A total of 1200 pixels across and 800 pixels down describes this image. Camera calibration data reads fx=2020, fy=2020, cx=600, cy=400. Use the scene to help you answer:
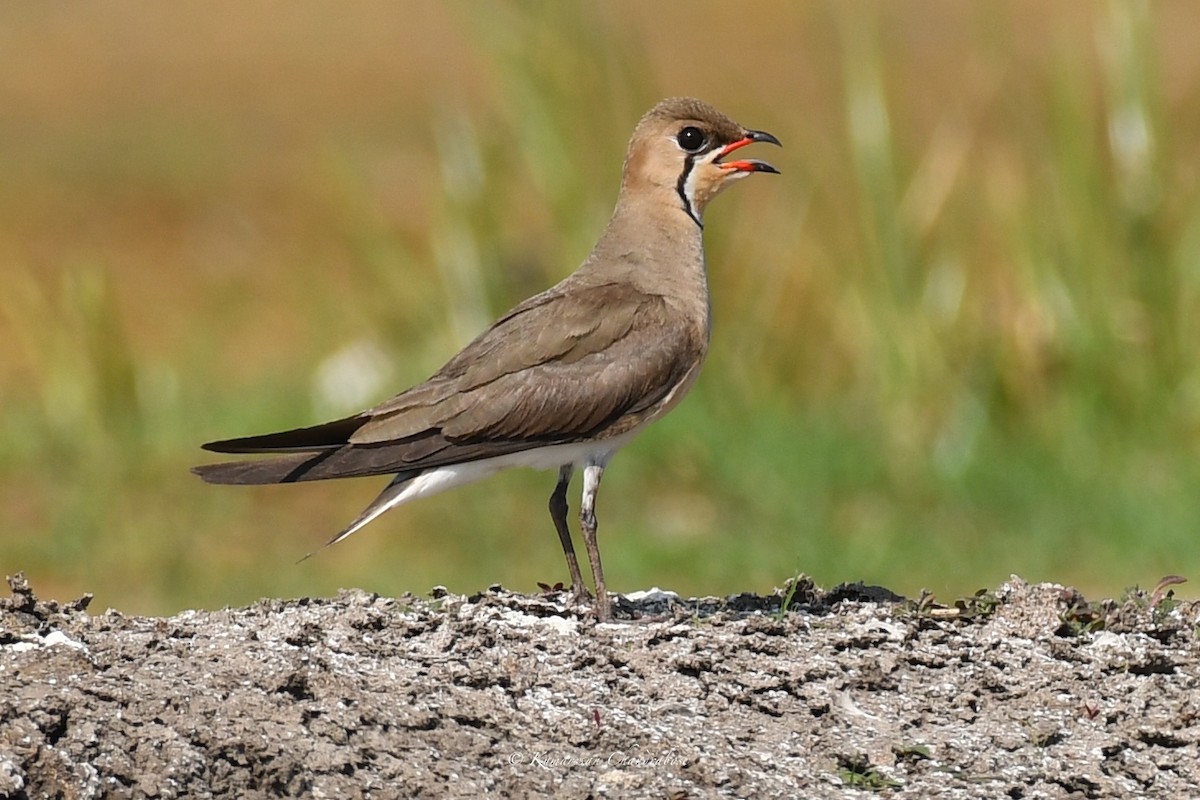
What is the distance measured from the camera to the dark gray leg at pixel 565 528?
596cm

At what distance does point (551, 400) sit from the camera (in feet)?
19.5

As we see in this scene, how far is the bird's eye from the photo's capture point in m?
6.56

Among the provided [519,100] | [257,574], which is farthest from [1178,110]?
[257,574]

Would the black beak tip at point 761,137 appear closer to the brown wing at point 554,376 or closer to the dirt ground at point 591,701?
the brown wing at point 554,376

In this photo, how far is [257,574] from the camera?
10.1 m

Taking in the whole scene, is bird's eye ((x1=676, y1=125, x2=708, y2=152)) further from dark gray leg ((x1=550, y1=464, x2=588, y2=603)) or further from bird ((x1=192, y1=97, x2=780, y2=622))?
dark gray leg ((x1=550, y1=464, x2=588, y2=603))

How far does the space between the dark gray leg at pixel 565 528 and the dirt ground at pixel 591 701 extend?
0.57 ft

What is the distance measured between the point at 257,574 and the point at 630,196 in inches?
167

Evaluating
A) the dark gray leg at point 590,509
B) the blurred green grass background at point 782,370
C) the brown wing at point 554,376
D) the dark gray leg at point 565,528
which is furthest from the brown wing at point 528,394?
the blurred green grass background at point 782,370

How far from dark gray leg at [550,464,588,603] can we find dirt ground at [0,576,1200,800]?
0.17 metres

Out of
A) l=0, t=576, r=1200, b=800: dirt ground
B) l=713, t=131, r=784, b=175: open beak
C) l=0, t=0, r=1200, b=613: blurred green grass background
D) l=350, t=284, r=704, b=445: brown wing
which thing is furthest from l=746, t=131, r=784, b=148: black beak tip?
l=0, t=0, r=1200, b=613: blurred green grass background

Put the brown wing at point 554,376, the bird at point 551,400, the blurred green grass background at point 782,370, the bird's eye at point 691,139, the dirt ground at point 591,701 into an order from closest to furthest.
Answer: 1. the dirt ground at point 591,701
2. the bird at point 551,400
3. the brown wing at point 554,376
4. the bird's eye at point 691,139
5. the blurred green grass background at point 782,370

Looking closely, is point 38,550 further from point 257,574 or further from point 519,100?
point 519,100

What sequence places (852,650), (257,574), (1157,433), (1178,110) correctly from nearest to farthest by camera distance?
(852,650), (257,574), (1157,433), (1178,110)
